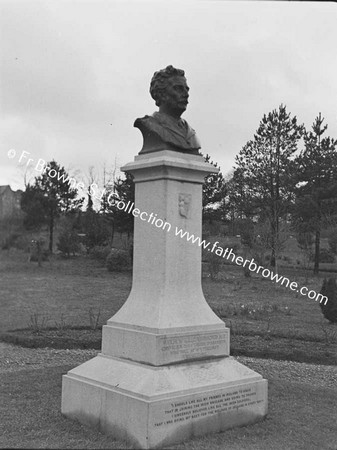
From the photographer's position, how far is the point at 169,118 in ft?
20.9

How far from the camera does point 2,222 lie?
1494 inches

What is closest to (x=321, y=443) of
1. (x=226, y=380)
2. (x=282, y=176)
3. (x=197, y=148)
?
(x=226, y=380)

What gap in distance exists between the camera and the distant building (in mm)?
39800

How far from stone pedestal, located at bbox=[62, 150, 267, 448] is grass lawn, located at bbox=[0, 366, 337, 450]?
0.54 ft

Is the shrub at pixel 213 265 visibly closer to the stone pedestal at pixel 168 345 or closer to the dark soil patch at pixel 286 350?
the dark soil patch at pixel 286 350

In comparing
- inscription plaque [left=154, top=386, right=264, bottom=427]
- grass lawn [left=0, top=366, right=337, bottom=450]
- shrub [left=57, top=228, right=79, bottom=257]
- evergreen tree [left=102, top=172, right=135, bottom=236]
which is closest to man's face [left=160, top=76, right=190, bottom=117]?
inscription plaque [left=154, top=386, right=264, bottom=427]

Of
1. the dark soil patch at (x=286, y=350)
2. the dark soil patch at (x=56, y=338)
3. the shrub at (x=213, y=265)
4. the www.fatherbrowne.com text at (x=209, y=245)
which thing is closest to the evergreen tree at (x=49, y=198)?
the www.fatherbrowne.com text at (x=209, y=245)

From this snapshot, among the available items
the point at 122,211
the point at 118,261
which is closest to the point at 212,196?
the point at 122,211

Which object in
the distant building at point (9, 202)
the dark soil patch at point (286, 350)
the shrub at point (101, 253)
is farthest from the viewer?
the distant building at point (9, 202)

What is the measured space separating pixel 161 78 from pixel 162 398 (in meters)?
A: 3.58

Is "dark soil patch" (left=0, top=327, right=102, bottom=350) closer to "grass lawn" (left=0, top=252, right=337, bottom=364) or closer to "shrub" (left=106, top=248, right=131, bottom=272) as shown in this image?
"grass lawn" (left=0, top=252, right=337, bottom=364)

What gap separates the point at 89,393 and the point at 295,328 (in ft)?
27.8

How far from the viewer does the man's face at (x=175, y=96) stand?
6.33 metres

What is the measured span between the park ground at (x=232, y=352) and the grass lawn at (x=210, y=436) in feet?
0.04
